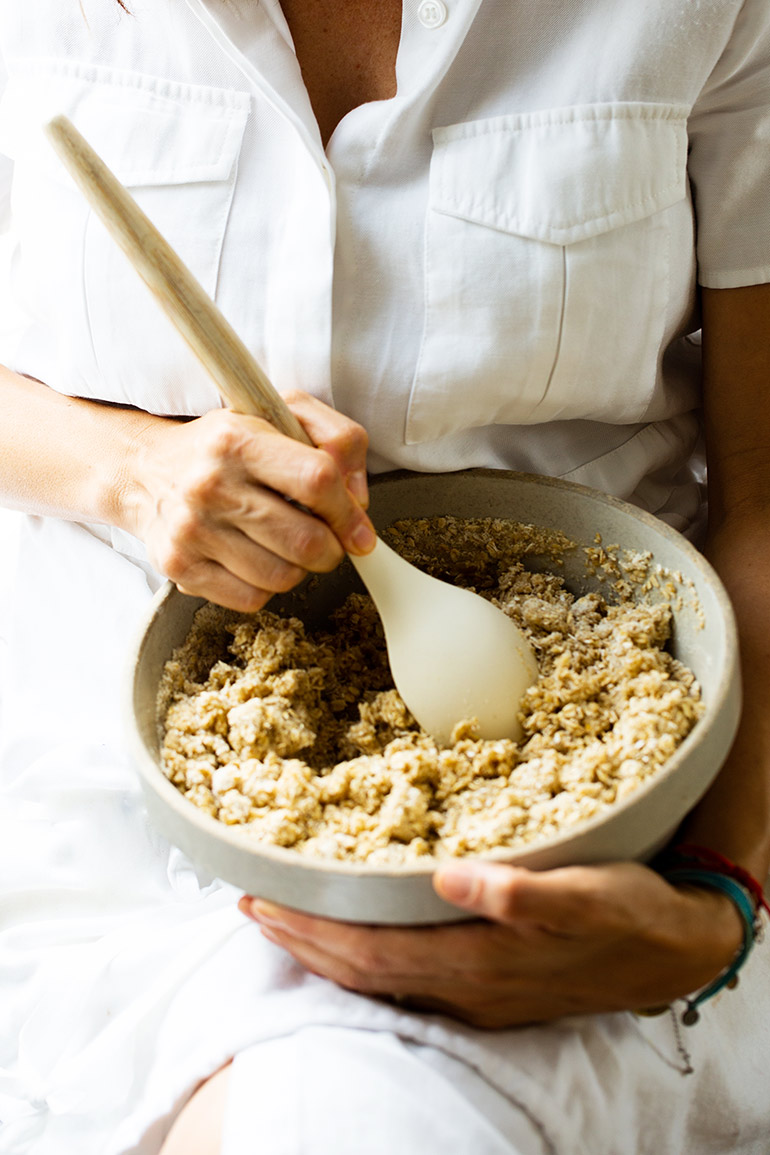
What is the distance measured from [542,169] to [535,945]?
0.59 meters

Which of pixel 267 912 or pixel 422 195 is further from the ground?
pixel 422 195

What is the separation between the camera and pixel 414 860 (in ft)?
1.95

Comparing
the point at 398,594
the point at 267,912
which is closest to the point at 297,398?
the point at 398,594

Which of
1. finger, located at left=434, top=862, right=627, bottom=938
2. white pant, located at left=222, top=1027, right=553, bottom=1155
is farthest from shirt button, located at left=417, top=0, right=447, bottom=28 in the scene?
white pant, located at left=222, top=1027, right=553, bottom=1155

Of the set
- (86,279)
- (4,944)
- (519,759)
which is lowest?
(4,944)

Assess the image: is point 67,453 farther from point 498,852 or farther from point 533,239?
point 498,852

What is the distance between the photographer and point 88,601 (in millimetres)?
1006

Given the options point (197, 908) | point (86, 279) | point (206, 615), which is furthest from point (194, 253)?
point (197, 908)

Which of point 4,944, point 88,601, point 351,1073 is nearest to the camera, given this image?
point 351,1073

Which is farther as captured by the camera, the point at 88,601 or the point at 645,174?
the point at 88,601

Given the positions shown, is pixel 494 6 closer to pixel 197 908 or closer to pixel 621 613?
pixel 621 613

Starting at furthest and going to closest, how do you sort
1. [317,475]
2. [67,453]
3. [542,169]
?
1. [67,453]
2. [542,169]
3. [317,475]

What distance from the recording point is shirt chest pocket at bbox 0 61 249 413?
0.79 metres

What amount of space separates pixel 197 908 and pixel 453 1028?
30 cm
